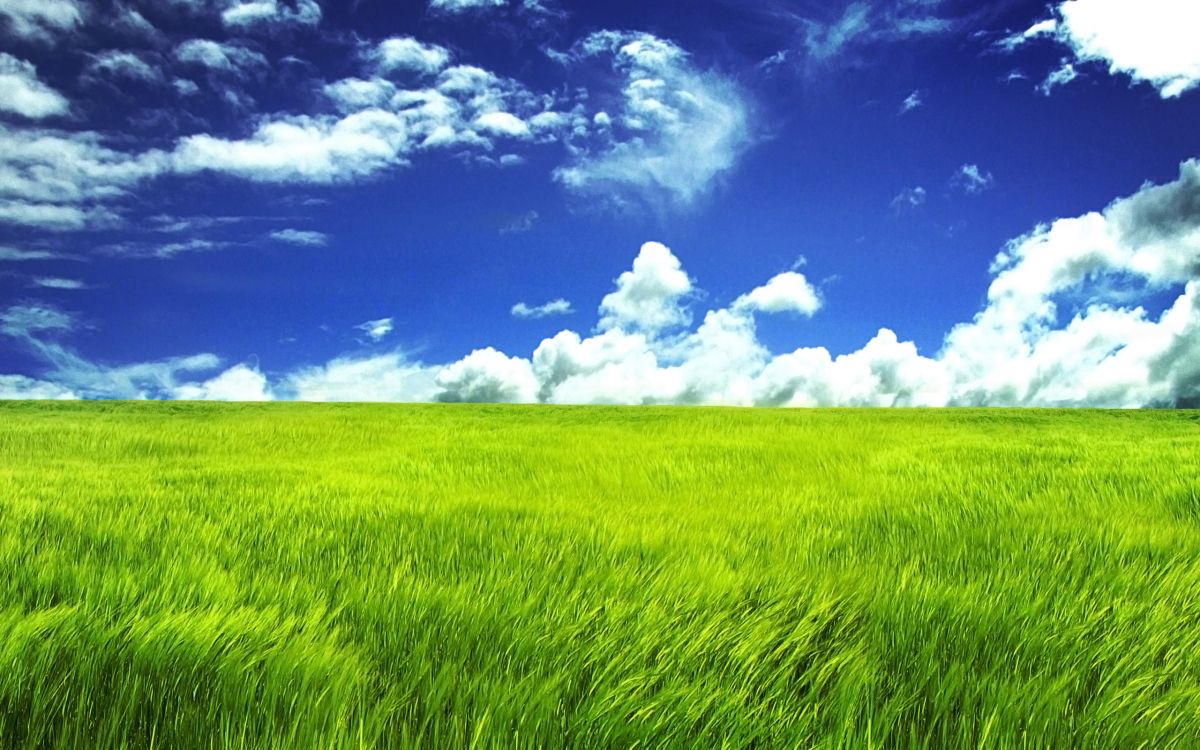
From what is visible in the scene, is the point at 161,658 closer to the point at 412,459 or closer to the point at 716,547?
the point at 716,547

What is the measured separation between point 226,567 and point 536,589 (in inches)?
69.6

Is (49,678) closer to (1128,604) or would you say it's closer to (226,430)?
(1128,604)

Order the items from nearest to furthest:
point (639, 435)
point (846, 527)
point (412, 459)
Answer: point (846, 527) < point (412, 459) < point (639, 435)

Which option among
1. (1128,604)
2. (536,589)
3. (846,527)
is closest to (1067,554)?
(1128,604)

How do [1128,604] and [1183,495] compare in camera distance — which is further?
[1183,495]

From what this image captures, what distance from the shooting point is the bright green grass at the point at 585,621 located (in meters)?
1.96

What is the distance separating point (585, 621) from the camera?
262 cm

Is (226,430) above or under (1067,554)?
above

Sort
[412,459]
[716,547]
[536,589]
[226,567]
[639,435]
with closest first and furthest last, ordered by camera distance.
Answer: [536,589], [226,567], [716,547], [412,459], [639,435]

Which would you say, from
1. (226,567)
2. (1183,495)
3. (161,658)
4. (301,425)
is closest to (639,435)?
(301,425)

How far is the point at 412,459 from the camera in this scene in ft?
30.3

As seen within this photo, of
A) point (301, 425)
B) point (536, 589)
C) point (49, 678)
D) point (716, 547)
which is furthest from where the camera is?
point (301, 425)

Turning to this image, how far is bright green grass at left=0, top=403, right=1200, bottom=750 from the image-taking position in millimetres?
1957

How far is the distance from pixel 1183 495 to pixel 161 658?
8.22 metres
